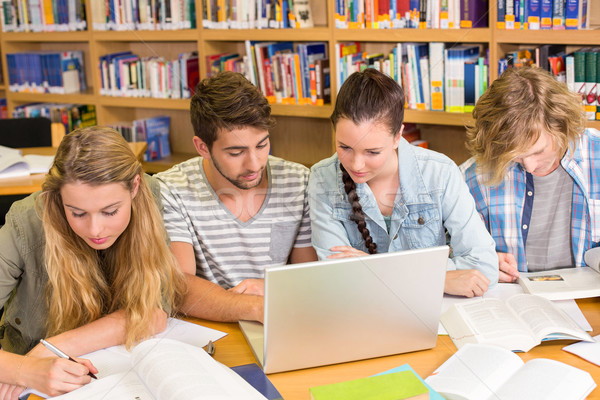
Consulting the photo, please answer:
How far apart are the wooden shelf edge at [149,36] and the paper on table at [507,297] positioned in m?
2.44

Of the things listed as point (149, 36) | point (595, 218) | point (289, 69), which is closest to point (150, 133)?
point (149, 36)

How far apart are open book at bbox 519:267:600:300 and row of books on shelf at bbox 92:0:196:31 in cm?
253

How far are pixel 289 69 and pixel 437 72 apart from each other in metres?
0.78

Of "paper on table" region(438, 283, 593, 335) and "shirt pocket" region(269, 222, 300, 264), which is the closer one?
"paper on table" region(438, 283, 593, 335)

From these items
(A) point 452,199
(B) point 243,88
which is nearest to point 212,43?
(B) point 243,88

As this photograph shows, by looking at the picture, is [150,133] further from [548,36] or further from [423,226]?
[423,226]

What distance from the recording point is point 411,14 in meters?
2.86

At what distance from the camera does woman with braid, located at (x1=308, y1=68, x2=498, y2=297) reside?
1.64 meters

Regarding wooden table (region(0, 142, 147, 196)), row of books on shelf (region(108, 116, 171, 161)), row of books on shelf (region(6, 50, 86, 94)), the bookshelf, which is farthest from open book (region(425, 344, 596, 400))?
row of books on shelf (region(6, 50, 86, 94))

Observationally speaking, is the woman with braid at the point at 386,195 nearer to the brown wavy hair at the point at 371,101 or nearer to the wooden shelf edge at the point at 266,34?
the brown wavy hair at the point at 371,101

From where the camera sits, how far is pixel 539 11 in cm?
253

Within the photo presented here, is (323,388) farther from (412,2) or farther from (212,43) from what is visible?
(212,43)

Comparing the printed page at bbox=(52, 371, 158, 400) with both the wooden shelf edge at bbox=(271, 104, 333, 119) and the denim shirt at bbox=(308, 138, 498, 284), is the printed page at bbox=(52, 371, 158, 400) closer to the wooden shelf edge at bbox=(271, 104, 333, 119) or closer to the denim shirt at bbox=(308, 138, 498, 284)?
the denim shirt at bbox=(308, 138, 498, 284)

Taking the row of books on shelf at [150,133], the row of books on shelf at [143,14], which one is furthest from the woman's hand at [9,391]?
the row of books on shelf at [150,133]
